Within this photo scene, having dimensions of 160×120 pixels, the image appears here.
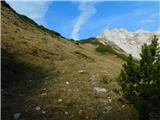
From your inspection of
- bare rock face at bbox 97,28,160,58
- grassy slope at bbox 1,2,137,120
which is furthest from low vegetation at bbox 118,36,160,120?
bare rock face at bbox 97,28,160,58

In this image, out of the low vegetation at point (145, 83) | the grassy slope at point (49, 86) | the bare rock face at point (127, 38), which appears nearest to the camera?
the low vegetation at point (145, 83)

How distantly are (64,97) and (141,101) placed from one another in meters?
5.00

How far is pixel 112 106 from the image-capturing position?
21359 millimetres

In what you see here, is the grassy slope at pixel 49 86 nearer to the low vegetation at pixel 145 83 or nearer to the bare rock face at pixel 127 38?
the low vegetation at pixel 145 83

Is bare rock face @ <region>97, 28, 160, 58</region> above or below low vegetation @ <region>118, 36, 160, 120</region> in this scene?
above

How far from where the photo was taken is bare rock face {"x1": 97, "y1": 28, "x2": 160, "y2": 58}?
96188mm

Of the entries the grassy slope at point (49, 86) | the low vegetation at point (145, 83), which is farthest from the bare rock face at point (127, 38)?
the low vegetation at point (145, 83)

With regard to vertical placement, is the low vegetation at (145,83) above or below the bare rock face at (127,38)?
below

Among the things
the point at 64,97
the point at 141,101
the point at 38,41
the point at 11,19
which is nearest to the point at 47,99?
the point at 64,97

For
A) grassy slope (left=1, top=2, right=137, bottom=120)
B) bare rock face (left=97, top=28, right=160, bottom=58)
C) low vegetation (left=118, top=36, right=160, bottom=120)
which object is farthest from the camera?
bare rock face (left=97, top=28, right=160, bottom=58)

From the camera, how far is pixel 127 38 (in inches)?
4033

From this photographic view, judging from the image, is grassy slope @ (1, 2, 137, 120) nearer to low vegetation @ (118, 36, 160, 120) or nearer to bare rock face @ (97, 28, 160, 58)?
low vegetation @ (118, 36, 160, 120)

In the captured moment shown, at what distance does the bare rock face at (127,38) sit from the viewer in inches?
3787

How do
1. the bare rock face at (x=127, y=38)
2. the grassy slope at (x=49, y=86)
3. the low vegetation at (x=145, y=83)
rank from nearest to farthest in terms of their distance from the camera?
the low vegetation at (x=145, y=83)
the grassy slope at (x=49, y=86)
the bare rock face at (x=127, y=38)
